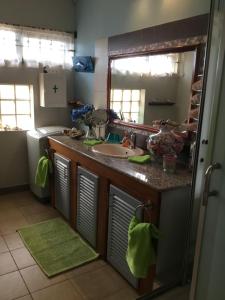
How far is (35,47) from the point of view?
3.28m

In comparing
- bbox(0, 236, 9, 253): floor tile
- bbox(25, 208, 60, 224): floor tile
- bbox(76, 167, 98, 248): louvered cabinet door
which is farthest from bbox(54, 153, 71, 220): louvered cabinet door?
bbox(0, 236, 9, 253): floor tile

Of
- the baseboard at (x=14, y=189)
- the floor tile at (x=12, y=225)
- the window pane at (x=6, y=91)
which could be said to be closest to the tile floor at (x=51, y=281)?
the floor tile at (x=12, y=225)

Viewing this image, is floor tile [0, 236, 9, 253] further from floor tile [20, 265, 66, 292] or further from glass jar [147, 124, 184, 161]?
glass jar [147, 124, 184, 161]

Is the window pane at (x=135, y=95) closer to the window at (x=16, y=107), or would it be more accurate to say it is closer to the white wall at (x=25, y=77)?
the white wall at (x=25, y=77)

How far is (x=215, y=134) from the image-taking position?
120cm

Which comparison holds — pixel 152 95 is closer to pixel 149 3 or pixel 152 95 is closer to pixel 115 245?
pixel 149 3

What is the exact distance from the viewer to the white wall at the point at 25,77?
3121mm

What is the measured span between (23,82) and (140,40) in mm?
1624

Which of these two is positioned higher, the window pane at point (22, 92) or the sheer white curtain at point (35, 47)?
the sheer white curtain at point (35, 47)

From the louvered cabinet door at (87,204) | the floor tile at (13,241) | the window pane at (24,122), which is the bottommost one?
the floor tile at (13,241)

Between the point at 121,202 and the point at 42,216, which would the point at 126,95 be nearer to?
the point at 121,202

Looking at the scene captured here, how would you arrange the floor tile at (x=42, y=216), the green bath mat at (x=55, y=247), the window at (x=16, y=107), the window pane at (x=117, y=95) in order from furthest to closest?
the window at (x=16, y=107) → the floor tile at (x=42, y=216) → the window pane at (x=117, y=95) → the green bath mat at (x=55, y=247)

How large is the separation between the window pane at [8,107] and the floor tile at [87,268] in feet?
7.14

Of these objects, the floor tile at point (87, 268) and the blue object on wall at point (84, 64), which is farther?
the blue object on wall at point (84, 64)
